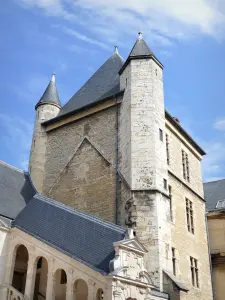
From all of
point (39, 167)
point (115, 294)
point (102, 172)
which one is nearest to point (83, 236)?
point (115, 294)

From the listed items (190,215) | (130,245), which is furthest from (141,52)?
(130,245)

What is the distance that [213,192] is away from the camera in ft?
72.7

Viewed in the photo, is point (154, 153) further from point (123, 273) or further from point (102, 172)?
point (123, 273)

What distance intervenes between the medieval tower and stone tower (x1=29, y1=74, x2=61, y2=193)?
46 mm

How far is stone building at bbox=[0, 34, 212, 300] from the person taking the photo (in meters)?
11.7

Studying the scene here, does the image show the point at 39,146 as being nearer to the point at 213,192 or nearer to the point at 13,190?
the point at 13,190

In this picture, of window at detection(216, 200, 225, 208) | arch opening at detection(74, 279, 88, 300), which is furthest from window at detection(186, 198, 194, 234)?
arch opening at detection(74, 279, 88, 300)

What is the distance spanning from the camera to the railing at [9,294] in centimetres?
999

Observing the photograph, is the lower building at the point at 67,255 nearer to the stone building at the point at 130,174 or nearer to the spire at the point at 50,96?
the stone building at the point at 130,174

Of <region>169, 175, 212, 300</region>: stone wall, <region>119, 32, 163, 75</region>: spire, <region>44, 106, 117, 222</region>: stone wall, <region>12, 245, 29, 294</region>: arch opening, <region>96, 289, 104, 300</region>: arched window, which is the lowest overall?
<region>96, 289, 104, 300</region>: arched window

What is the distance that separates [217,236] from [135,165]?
778cm

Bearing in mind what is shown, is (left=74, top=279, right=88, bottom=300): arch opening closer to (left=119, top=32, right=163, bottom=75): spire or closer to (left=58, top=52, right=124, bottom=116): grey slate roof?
(left=58, top=52, right=124, bottom=116): grey slate roof

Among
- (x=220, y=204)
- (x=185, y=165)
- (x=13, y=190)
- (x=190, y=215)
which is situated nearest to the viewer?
(x=13, y=190)

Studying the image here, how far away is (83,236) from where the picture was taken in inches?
422
